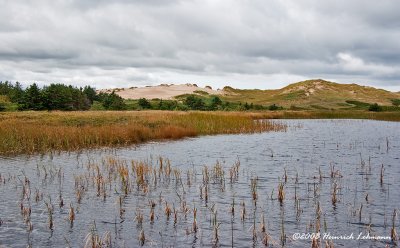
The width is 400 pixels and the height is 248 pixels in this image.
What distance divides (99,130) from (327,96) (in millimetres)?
145337

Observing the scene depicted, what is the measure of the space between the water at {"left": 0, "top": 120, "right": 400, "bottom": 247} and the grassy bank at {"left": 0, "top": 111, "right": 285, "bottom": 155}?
337 cm

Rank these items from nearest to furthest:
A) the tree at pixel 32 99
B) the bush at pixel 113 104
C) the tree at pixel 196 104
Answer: the tree at pixel 32 99 < the bush at pixel 113 104 < the tree at pixel 196 104

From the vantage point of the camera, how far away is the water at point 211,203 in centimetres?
1357

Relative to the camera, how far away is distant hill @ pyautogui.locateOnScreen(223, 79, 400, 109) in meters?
148

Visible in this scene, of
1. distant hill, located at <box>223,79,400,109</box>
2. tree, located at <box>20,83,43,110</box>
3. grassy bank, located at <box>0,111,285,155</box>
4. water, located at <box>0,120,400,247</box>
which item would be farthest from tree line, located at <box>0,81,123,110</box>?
distant hill, located at <box>223,79,400,109</box>

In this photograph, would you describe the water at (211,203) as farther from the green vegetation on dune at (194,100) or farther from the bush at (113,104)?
the bush at (113,104)

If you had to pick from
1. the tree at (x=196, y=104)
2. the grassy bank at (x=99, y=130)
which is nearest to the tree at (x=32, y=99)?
the grassy bank at (x=99, y=130)

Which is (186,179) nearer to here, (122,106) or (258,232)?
(258,232)

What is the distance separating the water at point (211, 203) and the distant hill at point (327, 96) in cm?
11624

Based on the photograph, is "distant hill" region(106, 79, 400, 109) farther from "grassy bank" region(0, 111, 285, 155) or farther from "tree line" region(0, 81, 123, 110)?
"grassy bank" region(0, 111, 285, 155)

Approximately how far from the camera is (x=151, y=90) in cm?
19838

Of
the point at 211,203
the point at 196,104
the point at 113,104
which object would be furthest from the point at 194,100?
the point at 211,203

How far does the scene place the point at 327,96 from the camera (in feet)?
554

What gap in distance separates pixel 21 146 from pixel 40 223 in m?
18.4
